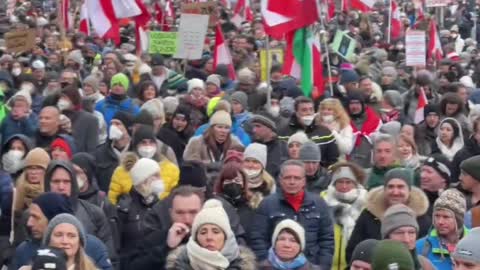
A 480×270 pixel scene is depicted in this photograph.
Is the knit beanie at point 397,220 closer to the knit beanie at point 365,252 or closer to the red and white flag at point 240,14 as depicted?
the knit beanie at point 365,252

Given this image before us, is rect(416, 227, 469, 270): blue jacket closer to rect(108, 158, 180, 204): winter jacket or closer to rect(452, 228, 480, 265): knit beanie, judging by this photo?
rect(452, 228, 480, 265): knit beanie

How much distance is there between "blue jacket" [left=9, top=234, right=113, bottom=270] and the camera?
691 cm

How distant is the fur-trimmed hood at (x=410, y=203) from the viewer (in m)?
7.87

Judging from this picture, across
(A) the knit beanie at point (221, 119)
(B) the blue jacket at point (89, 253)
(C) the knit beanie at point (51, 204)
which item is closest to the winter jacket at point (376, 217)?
(B) the blue jacket at point (89, 253)

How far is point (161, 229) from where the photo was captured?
7.72 m

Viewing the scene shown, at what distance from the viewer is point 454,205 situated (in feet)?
23.2

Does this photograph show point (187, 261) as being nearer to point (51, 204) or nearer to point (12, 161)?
point (51, 204)

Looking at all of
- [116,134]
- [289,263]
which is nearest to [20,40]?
[116,134]

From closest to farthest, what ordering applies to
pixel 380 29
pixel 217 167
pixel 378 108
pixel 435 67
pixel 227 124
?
pixel 217 167, pixel 227 124, pixel 378 108, pixel 435 67, pixel 380 29

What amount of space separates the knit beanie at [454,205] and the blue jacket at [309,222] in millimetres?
1122

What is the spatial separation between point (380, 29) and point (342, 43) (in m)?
13.1

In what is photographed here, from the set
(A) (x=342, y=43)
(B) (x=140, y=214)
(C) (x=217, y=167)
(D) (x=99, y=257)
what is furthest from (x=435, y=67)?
(D) (x=99, y=257)

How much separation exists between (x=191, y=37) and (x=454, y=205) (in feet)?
35.1

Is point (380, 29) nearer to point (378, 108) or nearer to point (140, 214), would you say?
point (378, 108)
